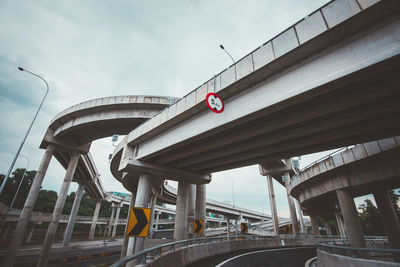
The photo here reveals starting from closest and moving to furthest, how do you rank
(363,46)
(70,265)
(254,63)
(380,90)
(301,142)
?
(363,46)
(380,90)
(254,63)
(301,142)
(70,265)

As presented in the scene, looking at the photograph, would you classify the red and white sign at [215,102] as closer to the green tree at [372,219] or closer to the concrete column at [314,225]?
the concrete column at [314,225]

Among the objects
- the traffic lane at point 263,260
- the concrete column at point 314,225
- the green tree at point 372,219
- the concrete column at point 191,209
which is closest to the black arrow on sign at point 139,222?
the traffic lane at point 263,260

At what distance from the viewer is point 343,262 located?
641 centimetres

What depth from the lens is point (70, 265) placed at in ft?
60.5

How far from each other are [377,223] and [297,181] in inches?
1387

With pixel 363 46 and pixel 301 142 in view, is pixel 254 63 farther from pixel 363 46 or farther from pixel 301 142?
pixel 301 142

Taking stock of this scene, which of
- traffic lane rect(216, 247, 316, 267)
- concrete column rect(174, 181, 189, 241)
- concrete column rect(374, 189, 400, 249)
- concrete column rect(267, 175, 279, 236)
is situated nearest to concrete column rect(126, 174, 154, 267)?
concrete column rect(174, 181, 189, 241)

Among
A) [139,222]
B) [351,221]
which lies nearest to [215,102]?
[139,222]

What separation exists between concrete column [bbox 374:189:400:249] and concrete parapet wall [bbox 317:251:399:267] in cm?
1146

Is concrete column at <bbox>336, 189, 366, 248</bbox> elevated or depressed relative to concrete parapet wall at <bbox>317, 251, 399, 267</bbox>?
elevated

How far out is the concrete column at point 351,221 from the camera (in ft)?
45.0

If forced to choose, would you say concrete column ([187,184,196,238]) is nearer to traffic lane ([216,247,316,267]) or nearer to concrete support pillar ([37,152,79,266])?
traffic lane ([216,247,316,267])

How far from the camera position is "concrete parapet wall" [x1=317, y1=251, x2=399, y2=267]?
5.29 meters

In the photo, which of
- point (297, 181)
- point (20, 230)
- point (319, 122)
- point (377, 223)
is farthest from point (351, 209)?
point (377, 223)
